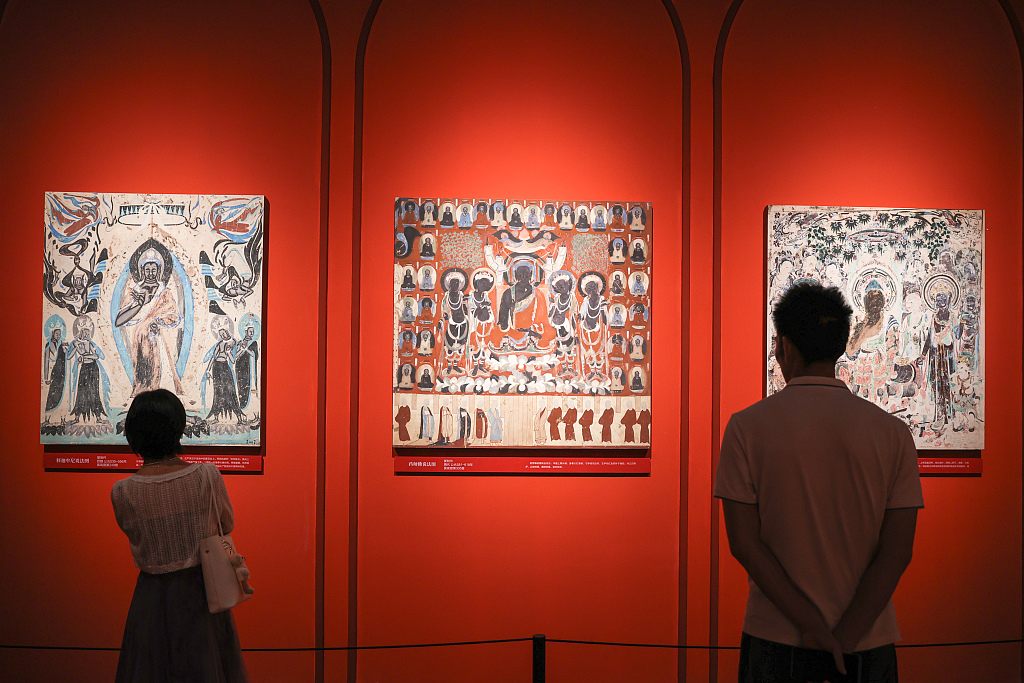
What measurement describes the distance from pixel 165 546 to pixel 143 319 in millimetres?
1936

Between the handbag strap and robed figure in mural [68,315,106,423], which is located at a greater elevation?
robed figure in mural [68,315,106,423]

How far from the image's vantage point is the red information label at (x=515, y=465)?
4.42 metres

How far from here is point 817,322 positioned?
7.32 ft

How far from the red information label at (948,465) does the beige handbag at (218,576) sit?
4.12 meters

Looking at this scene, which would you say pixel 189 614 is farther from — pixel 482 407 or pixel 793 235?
pixel 793 235

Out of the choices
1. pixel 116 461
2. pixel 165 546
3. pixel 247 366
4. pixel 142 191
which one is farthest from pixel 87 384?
pixel 165 546

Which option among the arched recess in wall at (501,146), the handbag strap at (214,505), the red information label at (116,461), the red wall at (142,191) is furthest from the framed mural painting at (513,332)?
the handbag strap at (214,505)

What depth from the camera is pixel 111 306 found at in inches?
170

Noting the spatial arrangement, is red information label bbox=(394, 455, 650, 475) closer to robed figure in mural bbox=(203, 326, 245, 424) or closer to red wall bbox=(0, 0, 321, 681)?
red wall bbox=(0, 0, 321, 681)


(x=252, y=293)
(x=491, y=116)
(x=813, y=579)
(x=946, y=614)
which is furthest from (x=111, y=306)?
(x=946, y=614)

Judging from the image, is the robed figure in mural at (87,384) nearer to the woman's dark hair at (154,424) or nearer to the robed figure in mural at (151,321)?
the robed figure in mural at (151,321)

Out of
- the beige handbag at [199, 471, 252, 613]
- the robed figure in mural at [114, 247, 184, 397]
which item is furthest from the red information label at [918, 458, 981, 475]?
the robed figure in mural at [114, 247, 184, 397]

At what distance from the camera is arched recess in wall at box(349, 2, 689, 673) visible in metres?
4.47

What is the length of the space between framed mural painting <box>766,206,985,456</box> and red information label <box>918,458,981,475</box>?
0.10 m
